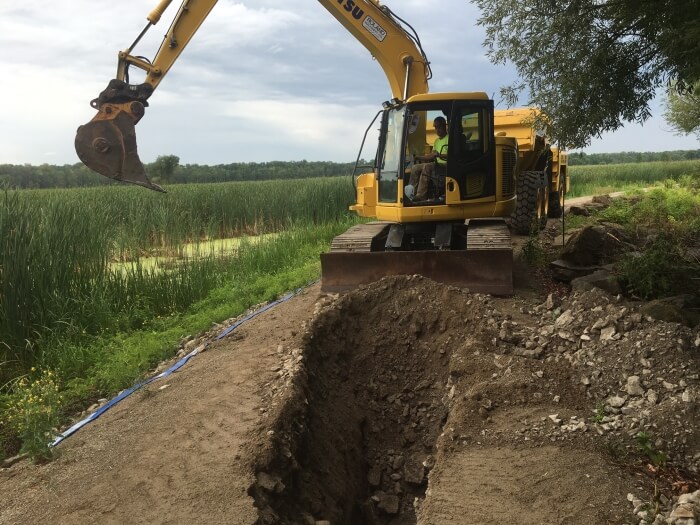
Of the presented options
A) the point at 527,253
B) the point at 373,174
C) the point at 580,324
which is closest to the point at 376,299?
the point at 580,324

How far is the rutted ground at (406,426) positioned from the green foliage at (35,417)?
0.12 metres

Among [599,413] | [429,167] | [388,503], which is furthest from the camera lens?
[429,167]

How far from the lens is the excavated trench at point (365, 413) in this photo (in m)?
3.80

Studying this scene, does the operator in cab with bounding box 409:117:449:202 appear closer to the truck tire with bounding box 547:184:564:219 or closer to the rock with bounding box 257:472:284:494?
the rock with bounding box 257:472:284:494

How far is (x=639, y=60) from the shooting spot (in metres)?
6.53

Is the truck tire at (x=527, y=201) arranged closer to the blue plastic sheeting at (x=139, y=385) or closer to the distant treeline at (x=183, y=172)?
the blue plastic sheeting at (x=139, y=385)

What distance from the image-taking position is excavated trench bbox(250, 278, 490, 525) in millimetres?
3801

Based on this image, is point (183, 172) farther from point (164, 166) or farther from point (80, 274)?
point (80, 274)

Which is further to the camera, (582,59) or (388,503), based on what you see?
(582,59)

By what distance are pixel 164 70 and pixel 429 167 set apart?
356cm

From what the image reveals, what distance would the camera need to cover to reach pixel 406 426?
16.2 feet

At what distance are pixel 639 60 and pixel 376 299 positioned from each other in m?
3.98

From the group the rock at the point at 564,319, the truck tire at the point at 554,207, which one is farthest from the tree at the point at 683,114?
the rock at the point at 564,319

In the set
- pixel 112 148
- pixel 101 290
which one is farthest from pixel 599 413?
pixel 112 148
